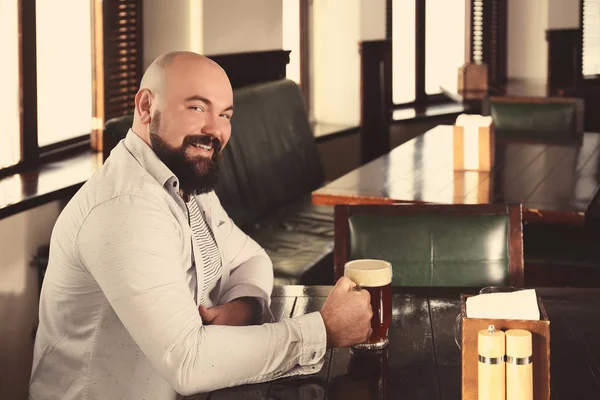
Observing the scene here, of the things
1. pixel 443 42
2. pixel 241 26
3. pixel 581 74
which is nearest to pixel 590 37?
pixel 581 74

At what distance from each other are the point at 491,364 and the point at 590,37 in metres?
7.38

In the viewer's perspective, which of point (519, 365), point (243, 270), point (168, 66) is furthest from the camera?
point (243, 270)

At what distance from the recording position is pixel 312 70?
6.45 meters

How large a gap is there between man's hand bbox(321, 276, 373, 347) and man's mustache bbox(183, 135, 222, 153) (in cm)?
41

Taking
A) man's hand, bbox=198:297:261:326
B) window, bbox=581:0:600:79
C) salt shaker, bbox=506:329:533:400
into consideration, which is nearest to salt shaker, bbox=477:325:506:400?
salt shaker, bbox=506:329:533:400

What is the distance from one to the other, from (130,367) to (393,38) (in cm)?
562

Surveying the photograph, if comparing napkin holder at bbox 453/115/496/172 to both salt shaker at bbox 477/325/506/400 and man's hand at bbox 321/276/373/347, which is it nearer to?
man's hand at bbox 321/276/373/347

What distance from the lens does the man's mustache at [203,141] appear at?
1944mm

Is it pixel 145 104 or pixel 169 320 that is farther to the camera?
pixel 145 104

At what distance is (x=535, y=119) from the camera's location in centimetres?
504

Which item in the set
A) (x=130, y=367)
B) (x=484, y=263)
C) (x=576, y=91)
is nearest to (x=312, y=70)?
(x=576, y=91)

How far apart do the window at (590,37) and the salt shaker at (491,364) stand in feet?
23.8

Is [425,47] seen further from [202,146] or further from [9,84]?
[202,146]

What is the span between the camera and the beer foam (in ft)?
5.97
